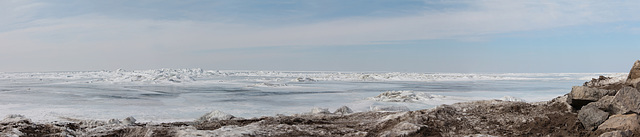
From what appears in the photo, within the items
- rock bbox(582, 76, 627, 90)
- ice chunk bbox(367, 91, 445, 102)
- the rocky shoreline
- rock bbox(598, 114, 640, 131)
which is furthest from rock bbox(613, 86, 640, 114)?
ice chunk bbox(367, 91, 445, 102)

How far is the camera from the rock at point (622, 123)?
448 centimetres

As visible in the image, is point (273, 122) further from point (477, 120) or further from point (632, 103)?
point (632, 103)

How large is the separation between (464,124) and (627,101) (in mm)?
1837

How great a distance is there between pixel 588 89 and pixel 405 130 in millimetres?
2665

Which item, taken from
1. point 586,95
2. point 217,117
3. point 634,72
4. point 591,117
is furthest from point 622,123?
point 217,117

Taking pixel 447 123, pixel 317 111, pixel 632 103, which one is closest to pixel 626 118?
pixel 632 103

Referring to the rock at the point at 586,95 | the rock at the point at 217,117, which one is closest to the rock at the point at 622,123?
the rock at the point at 586,95

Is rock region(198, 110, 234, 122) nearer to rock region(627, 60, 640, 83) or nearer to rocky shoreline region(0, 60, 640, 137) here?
rocky shoreline region(0, 60, 640, 137)

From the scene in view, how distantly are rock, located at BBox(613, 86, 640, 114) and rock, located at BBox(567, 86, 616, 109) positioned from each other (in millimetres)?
403

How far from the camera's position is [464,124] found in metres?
5.50

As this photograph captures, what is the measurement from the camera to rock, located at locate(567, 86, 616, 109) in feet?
18.1

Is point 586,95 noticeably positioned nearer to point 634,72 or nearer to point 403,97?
point 634,72

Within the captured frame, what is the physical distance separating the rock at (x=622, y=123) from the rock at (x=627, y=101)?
0.31 metres

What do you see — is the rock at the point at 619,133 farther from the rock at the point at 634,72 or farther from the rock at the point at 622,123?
the rock at the point at 634,72
